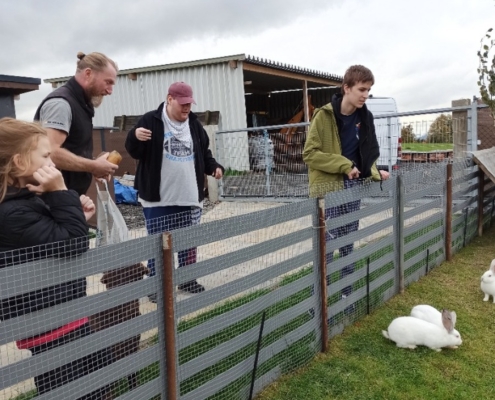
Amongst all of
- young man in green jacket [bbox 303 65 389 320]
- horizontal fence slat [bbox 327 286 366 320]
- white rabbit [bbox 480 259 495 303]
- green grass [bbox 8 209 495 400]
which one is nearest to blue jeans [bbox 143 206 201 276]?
green grass [bbox 8 209 495 400]

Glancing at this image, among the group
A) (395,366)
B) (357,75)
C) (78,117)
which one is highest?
(357,75)

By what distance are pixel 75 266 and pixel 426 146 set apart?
7.87m

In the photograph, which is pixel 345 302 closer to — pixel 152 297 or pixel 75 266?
pixel 152 297

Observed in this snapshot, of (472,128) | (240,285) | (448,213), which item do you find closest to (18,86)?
(448,213)

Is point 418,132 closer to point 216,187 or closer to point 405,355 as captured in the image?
point 216,187

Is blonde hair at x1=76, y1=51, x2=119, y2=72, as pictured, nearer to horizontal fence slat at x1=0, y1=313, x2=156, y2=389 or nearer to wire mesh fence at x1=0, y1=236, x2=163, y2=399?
wire mesh fence at x1=0, y1=236, x2=163, y2=399

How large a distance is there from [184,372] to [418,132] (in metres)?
6.97

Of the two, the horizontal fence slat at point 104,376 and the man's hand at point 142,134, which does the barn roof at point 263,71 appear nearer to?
the man's hand at point 142,134

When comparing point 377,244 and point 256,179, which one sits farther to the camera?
point 256,179

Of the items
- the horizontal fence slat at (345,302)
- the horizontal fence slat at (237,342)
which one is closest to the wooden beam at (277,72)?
the horizontal fence slat at (345,302)

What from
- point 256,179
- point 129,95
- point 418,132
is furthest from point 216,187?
point 129,95

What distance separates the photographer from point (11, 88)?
8.14 metres

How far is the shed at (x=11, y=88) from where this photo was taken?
7973 mm

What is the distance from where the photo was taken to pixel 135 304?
226 cm
